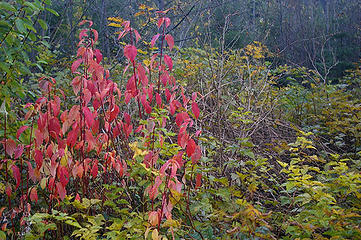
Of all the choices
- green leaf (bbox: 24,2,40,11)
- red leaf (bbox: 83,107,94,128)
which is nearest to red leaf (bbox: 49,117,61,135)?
red leaf (bbox: 83,107,94,128)

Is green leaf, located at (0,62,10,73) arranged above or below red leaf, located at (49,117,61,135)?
above

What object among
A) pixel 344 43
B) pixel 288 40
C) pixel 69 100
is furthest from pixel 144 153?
pixel 344 43

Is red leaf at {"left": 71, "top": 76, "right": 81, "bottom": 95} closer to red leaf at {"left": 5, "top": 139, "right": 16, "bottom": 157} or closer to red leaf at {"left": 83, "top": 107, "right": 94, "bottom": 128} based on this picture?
red leaf at {"left": 83, "top": 107, "right": 94, "bottom": 128}

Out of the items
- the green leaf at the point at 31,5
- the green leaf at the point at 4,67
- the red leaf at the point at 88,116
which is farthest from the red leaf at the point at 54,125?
the green leaf at the point at 31,5

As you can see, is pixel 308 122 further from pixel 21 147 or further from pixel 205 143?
pixel 21 147

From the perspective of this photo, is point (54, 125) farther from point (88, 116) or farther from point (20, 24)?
point (20, 24)

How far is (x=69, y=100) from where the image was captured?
13.0 ft

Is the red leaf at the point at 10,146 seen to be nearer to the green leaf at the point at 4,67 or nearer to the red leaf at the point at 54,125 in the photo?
the red leaf at the point at 54,125

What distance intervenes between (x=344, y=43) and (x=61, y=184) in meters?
10.5

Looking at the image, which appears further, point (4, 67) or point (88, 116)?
point (4, 67)

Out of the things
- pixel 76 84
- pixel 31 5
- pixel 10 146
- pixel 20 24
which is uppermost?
pixel 31 5

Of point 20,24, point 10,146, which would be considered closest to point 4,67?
point 20,24

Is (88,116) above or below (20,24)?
below

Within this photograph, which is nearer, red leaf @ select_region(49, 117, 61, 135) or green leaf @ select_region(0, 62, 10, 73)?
red leaf @ select_region(49, 117, 61, 135)
